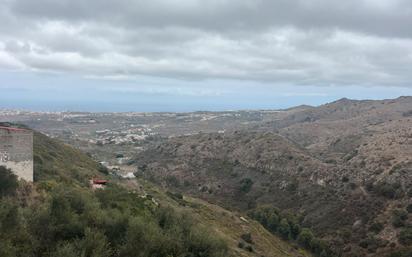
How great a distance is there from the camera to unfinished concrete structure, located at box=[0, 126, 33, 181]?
92.1ft

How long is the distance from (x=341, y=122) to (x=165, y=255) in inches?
5623

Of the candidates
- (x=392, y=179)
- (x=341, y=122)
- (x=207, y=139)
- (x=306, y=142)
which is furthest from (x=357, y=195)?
(x=341, y=122)

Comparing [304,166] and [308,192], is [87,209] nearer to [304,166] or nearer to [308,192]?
[308,192]

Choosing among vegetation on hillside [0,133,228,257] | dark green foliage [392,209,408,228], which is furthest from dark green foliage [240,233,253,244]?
dark green foliage [392,209,408,228]

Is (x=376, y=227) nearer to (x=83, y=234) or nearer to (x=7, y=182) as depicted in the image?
(x=83, y=234)

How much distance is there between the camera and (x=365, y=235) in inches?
1934

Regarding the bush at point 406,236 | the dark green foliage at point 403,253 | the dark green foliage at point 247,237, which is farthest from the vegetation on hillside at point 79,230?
the bush at point 406,236

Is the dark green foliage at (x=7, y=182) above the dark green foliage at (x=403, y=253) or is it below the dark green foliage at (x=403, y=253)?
above

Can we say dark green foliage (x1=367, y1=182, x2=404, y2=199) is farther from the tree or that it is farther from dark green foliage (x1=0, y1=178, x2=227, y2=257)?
dark green foliage (x1=0, y1=178, x2=227, y2=257)

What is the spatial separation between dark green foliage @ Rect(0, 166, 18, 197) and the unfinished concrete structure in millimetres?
1190

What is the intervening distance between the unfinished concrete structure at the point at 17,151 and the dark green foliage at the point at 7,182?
1.19 meters

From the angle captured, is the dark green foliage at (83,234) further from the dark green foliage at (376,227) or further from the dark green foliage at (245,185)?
the dark green foliage at (245,185)

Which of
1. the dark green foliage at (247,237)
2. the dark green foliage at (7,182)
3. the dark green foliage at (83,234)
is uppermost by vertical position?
the dark green foliage at (7,182)

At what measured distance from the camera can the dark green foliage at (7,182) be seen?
2564 cm
